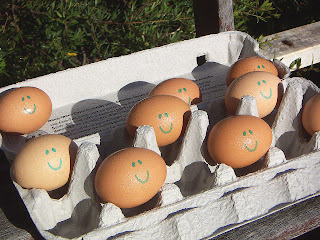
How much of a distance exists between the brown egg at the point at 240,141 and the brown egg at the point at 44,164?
43cm

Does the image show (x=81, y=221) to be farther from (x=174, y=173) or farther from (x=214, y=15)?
(x=214, y=15)

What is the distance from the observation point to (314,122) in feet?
4.38

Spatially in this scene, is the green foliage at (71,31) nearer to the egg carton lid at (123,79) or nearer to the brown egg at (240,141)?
the egg carton lid at (123,79)

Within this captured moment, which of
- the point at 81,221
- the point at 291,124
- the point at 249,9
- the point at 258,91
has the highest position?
the point at 249,9

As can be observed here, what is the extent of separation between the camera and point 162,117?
135 cm

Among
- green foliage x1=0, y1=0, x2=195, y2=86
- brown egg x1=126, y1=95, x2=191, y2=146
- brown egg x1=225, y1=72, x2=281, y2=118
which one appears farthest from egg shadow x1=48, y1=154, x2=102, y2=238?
green foliage x1=0, y1=0, x2=195, y2=86

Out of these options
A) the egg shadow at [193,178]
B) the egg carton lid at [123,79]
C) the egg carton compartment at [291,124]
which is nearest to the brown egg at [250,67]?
the egg carton lid at [123,79]

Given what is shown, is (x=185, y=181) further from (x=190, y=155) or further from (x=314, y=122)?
(x=314, y=122)

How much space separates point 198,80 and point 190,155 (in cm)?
56

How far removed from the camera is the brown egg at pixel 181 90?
153 centimetres

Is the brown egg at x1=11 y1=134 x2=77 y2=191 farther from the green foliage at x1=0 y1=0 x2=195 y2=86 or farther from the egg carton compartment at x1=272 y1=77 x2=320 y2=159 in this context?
the green foliage at x1=0 y1=0 x2=195 y2=86

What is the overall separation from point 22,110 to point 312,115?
3.08 ft

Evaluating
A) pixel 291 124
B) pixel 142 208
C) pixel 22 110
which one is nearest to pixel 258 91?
pixel 291 124

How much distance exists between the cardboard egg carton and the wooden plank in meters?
0.27
